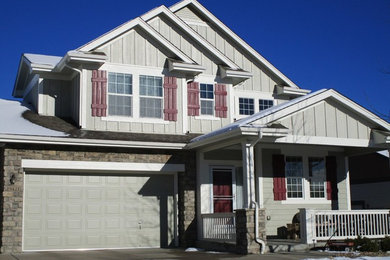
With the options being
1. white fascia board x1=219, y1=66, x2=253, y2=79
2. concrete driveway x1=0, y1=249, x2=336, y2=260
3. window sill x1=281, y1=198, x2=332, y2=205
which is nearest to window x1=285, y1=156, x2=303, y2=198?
window sill x1=281, y1=198, x2=332, y2=205

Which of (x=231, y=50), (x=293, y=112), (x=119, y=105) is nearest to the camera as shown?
(x=293, y=112)

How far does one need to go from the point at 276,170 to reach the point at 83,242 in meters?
6.43

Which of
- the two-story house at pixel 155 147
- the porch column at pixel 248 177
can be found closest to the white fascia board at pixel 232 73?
the two-story house at pixel 155 147

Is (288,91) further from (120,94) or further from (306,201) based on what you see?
(120,94)

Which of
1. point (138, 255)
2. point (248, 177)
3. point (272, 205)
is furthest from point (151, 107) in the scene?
point (138, 255)

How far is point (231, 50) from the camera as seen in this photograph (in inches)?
843

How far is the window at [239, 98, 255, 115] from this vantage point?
67.4 ft

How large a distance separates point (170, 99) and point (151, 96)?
2.08 ft

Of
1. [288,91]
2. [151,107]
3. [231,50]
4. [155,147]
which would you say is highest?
[231,50]

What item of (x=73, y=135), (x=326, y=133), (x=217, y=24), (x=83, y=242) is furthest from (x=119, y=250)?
(x=217, y=24)

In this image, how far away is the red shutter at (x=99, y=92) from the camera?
16156 mm

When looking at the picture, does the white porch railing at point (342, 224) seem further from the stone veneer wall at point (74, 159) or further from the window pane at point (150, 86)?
the window pane at point (150, 86)

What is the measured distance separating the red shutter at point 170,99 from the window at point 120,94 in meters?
1.16

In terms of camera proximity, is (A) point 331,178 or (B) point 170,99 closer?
(B) point 170,99
